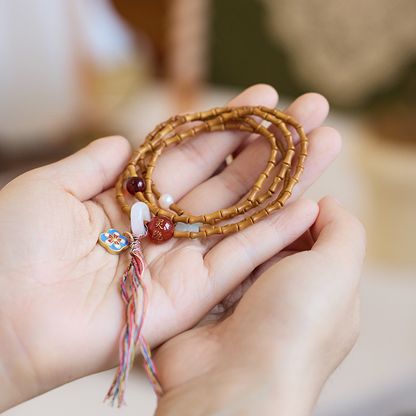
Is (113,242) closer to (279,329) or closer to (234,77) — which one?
(279,329)

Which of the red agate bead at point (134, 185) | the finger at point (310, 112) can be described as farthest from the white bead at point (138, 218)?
the finger at point (310, 112)

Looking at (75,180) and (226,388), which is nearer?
(226,388)

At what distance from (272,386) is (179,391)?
0.27 metres

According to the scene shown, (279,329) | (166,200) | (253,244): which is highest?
(166,200)

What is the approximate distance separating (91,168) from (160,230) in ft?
1.40

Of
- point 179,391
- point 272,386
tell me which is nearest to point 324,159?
point 272,386

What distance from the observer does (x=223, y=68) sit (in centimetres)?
437

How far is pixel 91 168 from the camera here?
5.68 feet

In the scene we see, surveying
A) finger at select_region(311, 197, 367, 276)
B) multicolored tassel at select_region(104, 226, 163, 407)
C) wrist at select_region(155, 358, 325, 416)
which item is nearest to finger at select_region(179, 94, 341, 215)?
finger at select_region(311, 197, 367, 276)

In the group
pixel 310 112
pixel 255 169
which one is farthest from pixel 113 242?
pixel 310 112

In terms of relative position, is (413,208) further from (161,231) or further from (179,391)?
(179,391)

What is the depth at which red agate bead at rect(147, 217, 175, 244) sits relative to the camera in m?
1.58

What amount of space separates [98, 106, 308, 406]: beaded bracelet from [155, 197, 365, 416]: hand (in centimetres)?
Answer: 20

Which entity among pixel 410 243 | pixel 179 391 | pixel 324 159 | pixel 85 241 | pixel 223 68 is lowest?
pixel 410 243
